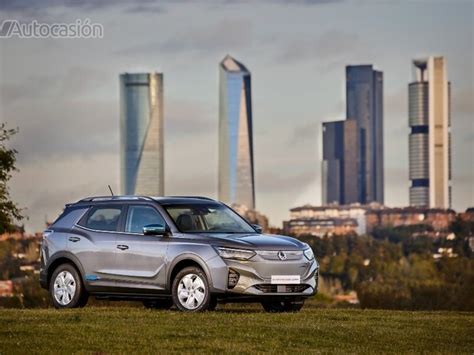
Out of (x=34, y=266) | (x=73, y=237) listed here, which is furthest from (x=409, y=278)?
(x=73, y=237)

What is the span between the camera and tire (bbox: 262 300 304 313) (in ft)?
77.8

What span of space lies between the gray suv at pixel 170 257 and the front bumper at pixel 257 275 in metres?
0.01

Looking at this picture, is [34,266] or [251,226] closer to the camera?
[251,226]

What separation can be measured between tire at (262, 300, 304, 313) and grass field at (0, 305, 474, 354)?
604 mm

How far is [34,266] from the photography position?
14562 centimetres

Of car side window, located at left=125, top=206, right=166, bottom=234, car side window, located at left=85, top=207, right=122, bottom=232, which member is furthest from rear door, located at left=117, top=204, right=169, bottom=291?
car side window, located at left=85, top=207, right=122, bottom=232

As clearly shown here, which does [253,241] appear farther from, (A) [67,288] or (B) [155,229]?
(A) [67,288]

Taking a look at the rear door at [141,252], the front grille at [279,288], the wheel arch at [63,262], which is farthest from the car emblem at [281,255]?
the wheel arch at [63,262]

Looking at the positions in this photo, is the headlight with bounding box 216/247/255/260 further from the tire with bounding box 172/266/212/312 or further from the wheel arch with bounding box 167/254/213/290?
the tire with bounding box 172/266/212/312

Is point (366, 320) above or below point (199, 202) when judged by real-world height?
below

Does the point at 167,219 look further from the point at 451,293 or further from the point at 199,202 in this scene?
the point at 451,293

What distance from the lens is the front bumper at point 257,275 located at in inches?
882

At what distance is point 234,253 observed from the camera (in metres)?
22.5

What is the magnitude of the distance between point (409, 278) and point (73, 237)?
151624 millimetres
